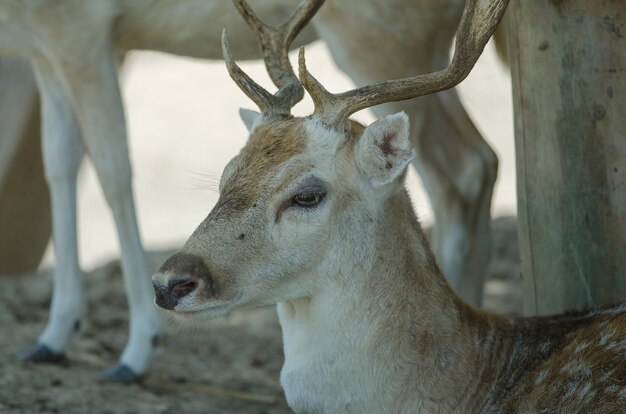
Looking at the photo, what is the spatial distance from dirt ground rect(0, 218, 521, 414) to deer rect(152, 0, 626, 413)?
1.25 m

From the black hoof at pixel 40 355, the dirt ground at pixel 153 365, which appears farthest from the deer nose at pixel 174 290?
the black hoof at pixel 40 355

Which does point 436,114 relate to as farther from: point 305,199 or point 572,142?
point 305,199

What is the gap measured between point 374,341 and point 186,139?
11370 mm

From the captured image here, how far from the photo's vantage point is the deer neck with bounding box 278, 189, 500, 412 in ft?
13.7

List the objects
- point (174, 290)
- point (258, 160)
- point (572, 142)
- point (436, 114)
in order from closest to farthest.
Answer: point (174, 290), point (258, 160), point (572, 142), point (436, 114)

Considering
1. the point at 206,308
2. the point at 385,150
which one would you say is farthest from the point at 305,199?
the point at 206,308

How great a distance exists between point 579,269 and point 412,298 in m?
0.94

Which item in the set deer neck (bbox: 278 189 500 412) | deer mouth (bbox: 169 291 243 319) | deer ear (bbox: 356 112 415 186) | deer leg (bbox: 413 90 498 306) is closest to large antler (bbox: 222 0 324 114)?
deer ear (bbox: 356 112 415 186)

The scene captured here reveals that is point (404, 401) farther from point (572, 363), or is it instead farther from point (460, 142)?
point (460, 142)

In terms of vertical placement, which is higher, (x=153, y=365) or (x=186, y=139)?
(x=153, y=365)

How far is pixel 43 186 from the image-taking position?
9.50m

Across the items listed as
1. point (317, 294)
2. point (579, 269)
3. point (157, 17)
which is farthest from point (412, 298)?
point (157, 17)

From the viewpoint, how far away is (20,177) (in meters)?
9.38

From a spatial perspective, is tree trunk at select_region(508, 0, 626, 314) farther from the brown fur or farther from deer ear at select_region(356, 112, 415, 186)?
the brown fur
